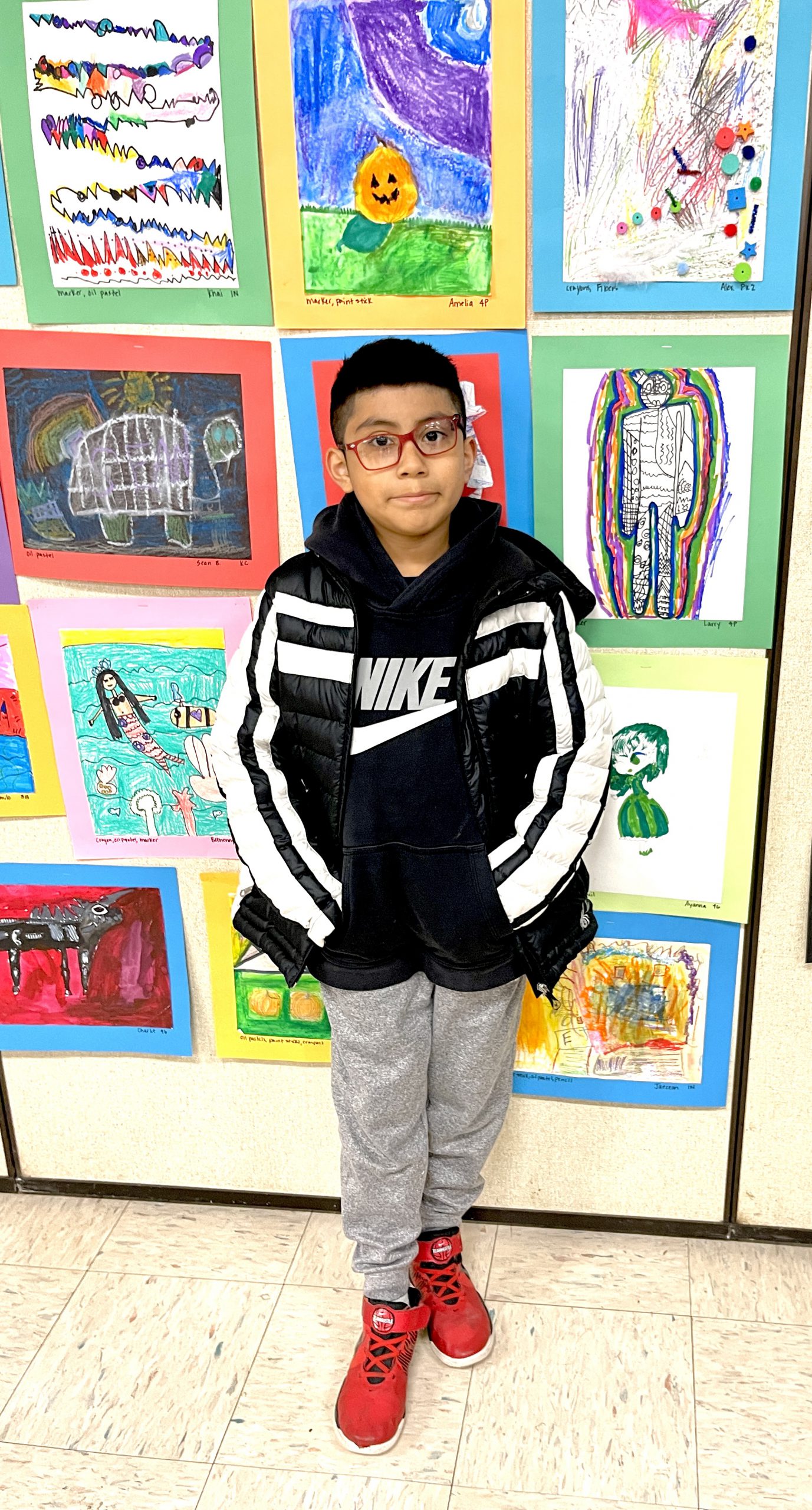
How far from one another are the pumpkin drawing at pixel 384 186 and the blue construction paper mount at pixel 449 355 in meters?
0.14

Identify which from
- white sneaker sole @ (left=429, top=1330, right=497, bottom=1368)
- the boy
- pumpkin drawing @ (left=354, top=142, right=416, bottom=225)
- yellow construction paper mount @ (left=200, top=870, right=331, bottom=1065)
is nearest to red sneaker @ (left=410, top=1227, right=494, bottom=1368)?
white sneaker sole @ (left=429, top=1330, right=497, bottom=1368)

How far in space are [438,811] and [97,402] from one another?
69 centimetres

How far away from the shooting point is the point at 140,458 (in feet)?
5.05

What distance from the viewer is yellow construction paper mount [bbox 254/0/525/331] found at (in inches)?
52.4

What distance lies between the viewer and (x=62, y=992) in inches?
72.5

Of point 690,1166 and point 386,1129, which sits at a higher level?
point 386,1129

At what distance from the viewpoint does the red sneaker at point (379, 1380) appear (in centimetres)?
150

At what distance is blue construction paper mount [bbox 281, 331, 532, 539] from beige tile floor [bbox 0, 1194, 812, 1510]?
1.11m

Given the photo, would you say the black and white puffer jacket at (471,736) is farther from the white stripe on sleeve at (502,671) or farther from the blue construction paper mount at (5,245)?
the blue construction paper mount at (5,245)

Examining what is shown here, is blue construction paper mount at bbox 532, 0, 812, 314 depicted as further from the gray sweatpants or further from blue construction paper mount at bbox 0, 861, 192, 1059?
blue construction paper mount at bbox 0, 861, 192, 1059

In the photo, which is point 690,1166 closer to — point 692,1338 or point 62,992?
point 692,1338

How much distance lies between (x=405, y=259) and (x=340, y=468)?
10.7 inches

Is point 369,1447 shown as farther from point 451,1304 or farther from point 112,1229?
point 112,1229

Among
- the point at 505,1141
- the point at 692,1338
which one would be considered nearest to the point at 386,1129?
the point at 505,1141
